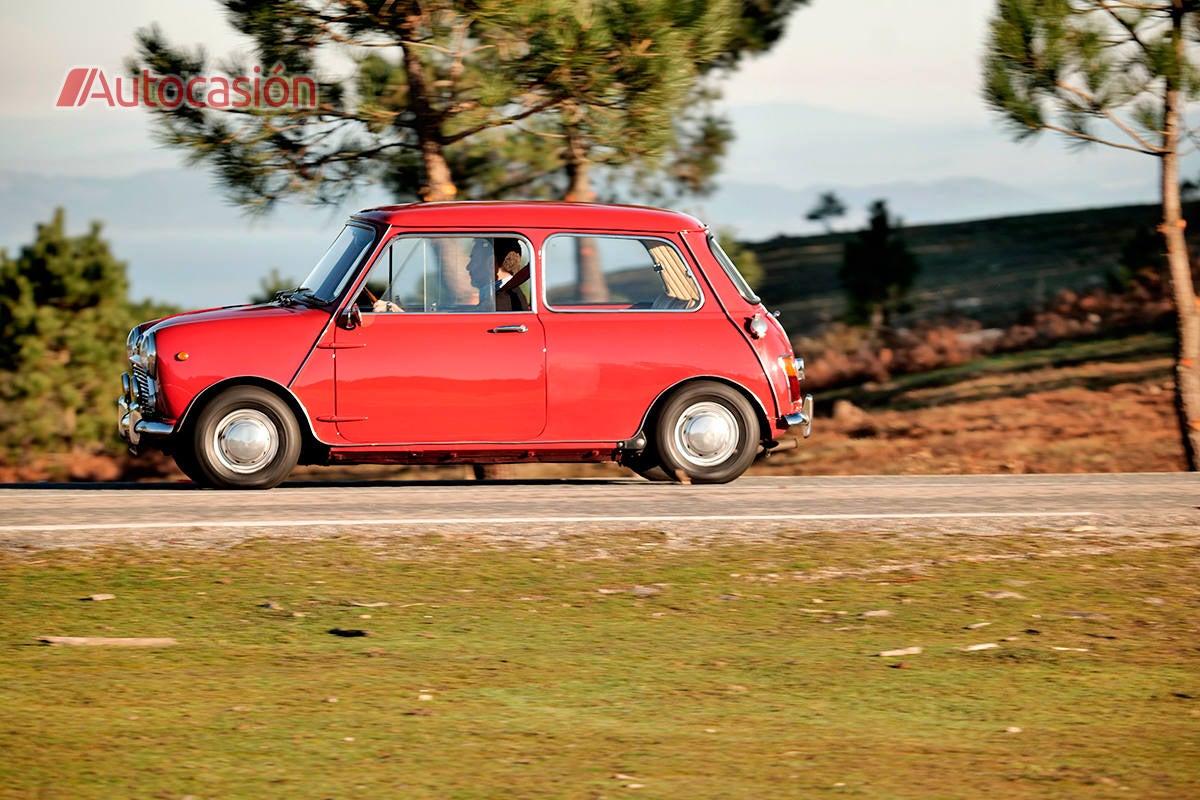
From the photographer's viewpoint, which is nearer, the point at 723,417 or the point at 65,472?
the point at 723,417

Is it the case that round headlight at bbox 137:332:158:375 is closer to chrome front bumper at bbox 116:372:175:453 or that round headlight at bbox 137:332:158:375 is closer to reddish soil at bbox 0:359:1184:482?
chrome front bumper at bbox 116:372:175:453

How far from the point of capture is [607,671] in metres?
6.09

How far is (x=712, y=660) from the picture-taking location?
20.6 ft

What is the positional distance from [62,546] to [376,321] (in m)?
2.89

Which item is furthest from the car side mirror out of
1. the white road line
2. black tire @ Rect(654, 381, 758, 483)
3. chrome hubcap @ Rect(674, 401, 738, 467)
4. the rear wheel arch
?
chrome hubcap @ Rect(674, 401, 738, 467)

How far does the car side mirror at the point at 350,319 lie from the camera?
1046 centimetres

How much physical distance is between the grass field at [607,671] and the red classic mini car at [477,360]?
227 centimetres

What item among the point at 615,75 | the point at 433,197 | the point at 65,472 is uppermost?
the point at 615,75

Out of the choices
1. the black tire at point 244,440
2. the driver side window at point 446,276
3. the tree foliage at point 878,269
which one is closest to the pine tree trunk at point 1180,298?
the driver side window at point 446,276

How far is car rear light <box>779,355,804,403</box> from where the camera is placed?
11.2 metres

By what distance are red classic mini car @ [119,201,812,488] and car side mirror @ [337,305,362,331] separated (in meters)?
0.01

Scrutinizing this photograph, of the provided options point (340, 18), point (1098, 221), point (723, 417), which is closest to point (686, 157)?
point (340, 18)

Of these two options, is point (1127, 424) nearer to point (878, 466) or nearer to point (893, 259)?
point (878, 466)

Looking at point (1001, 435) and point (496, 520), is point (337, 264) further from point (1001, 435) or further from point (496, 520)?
point (1001, 435)
